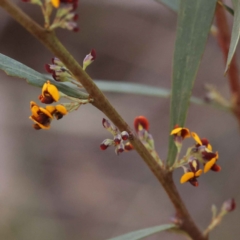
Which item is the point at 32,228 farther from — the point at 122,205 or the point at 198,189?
the point at 198,189

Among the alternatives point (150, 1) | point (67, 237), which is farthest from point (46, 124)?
point (150, 1)

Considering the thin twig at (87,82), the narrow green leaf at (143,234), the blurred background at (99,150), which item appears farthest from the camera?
the blurred background at (99,150)

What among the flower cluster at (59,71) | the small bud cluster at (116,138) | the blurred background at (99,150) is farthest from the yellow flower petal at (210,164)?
the blurred background at (99,150)

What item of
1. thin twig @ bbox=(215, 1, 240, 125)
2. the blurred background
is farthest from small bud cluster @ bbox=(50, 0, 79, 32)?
the blurred background

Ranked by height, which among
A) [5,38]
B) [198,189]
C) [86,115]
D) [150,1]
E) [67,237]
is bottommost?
[67,237]

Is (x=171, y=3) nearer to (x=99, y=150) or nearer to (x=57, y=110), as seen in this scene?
(x=57, y=110)

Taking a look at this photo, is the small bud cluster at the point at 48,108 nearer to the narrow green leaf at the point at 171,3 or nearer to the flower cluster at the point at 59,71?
the flower cluster at the point at 59,71

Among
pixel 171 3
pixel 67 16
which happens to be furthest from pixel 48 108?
pixel 171 3
